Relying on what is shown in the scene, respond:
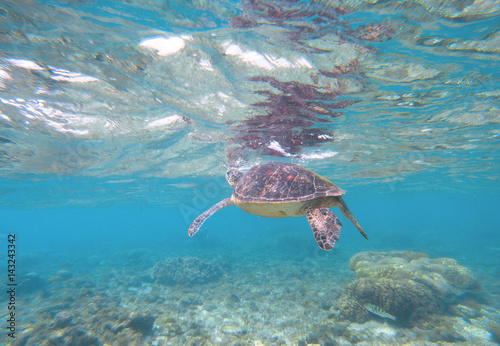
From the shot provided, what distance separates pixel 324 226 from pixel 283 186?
1.53 meters

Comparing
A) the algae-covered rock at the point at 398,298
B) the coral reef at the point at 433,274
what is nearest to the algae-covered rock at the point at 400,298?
the algae-covered rock at the point at 398,298

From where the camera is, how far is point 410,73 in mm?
7988

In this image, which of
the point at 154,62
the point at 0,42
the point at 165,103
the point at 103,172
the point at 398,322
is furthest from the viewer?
the point at 103,172

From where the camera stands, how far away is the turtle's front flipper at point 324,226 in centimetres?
438

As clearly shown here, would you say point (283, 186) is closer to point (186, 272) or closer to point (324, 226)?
point (324, 226)

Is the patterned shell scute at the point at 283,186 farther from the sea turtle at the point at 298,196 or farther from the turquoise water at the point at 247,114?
the turquoise water at the point at 247,114

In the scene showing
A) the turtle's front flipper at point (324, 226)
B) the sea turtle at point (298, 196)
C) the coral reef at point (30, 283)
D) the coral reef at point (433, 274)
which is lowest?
the coral reef at point (433, 274)

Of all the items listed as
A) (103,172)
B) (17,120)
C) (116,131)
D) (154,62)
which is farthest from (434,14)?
(103,172)

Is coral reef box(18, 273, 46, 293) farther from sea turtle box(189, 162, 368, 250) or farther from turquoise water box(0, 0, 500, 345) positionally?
sea turtle box(189, 162, 368, 250)

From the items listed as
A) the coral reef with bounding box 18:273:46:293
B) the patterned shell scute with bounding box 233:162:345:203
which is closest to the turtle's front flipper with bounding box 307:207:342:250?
the patterned shell scute with bounding box 233:162:345:203

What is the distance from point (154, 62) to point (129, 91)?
2.41 meters

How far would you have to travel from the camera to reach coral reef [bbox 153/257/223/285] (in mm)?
15475

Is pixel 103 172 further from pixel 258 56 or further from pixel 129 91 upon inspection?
pixel 258 56

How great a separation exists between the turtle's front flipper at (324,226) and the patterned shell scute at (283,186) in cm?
57
